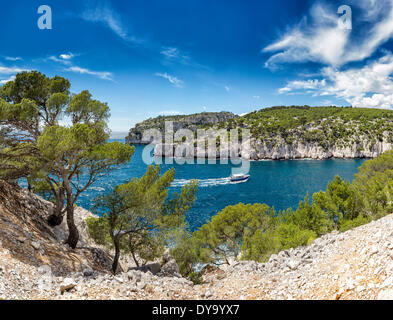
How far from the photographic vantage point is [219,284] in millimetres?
9445

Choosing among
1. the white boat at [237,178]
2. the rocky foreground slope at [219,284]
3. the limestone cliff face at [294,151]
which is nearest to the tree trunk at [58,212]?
the rocky foreground slope at [219,284]

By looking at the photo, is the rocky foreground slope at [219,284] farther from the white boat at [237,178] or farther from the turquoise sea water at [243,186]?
the white boat at [237,178]

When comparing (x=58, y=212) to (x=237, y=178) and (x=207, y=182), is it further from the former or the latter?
(x=237, y=178)

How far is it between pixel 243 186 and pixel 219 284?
136 feet

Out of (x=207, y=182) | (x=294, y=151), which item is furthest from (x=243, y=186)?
(x=294, y=151)

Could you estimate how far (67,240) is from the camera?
11727mm

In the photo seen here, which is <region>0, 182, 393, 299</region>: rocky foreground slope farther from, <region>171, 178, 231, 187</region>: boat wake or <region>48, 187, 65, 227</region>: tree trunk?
<region>171, 178, 231, 187</region>: boat wake

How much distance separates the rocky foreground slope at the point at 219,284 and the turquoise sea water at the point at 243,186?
68.6ft

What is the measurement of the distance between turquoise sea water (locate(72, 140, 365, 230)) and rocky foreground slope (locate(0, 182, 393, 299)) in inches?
824

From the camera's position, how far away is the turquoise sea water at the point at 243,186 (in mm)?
37775

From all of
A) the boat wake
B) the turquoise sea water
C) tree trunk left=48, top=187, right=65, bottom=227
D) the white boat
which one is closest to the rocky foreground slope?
tree trunk left=48, top=187, right=65, bottom=227

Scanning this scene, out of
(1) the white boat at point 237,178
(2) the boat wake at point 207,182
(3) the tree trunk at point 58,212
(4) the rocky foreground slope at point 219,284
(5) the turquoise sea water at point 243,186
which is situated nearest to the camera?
(4) the rocky foreground slope at point 219,284

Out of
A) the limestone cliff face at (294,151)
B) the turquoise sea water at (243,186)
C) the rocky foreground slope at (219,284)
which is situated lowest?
the turquoise sea water at (243,186)

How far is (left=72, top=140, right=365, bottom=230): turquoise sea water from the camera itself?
1487 inches
